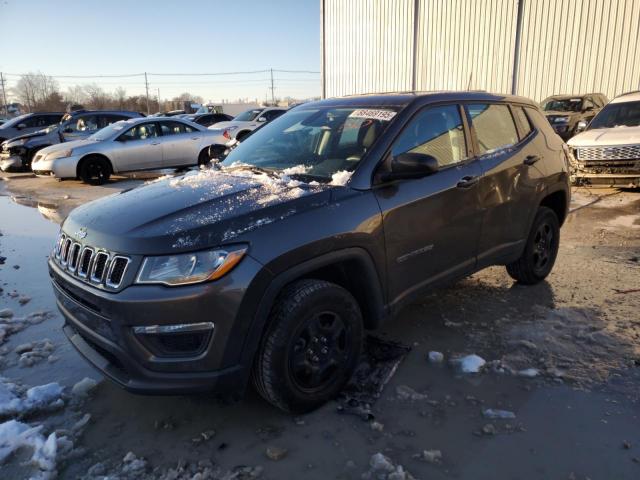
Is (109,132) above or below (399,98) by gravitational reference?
below

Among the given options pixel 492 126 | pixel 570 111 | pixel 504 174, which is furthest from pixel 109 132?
pixel 570 111

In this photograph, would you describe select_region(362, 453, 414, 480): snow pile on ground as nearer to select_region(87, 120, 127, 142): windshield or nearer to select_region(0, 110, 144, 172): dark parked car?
select_region(87, 120, 127, 142): windshield

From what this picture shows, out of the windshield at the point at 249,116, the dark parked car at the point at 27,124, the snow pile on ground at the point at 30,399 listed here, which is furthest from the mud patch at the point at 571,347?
the dark parked car at the point at 27,124

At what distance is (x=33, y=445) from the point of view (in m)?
2.62

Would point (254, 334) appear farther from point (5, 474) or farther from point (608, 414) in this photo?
point (608, 414)

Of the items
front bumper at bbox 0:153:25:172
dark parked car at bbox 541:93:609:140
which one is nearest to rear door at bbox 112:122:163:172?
front bumper at bbox 0:153:25:172

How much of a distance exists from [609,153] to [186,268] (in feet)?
30.0

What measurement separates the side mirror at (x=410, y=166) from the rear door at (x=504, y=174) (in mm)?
901

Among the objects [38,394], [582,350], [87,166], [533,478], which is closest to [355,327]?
[533,478]

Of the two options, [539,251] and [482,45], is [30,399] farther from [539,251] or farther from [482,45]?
[482,45]

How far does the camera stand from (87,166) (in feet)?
39.0

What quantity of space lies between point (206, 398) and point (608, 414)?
91.2 inches

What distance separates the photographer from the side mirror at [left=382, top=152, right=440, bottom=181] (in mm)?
2980

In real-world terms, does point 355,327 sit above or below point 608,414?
above
